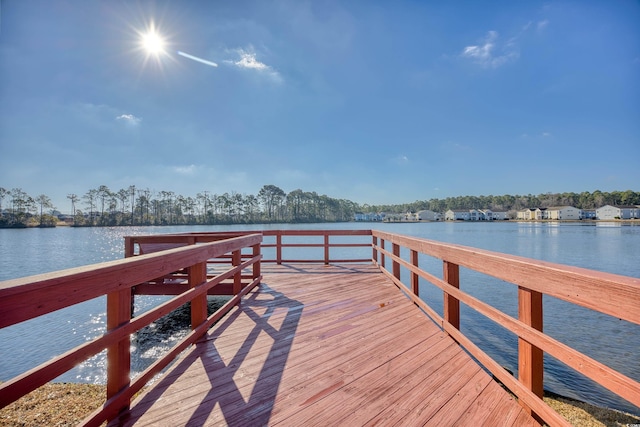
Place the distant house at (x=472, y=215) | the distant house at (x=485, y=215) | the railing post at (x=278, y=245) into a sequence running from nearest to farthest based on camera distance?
the railing post at (x=278, y=245) < the distant house at (x=472, y=215) < the distant house at (x=485, y=215)

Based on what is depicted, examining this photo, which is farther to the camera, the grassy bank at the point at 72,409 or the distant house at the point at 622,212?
the distant house at the point at 622,212

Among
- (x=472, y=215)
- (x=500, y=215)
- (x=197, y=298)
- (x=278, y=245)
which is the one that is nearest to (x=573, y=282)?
(x=197, y=298)

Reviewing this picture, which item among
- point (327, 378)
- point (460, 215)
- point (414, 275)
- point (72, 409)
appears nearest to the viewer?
point (327, 378)

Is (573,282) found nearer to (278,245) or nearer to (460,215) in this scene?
(278,245)

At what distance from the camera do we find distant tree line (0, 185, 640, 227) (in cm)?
6569

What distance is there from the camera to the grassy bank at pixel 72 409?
122 inches

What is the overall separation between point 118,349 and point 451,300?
2812 millimetres

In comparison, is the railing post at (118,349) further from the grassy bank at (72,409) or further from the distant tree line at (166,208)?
the distant tree line at (166,208)

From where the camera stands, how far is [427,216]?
115 metres

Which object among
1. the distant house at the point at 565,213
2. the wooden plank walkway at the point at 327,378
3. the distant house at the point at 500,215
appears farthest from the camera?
the distant house at the point at 500,215

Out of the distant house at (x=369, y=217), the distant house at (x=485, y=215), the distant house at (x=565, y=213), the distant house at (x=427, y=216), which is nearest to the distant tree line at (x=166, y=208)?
the distant house at (x=369, y=217)

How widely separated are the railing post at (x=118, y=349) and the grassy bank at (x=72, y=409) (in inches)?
102

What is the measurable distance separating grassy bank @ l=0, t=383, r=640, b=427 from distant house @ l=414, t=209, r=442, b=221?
116529mm

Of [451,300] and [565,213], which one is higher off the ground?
[451,300]
